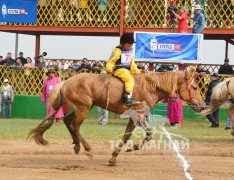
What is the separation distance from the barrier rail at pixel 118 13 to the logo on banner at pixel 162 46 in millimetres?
1967

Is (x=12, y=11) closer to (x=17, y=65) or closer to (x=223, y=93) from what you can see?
(x=17, y=65)

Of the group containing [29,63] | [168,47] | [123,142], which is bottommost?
[123,142]

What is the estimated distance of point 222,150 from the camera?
1666cm

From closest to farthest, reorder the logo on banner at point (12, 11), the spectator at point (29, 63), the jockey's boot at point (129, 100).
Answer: the jockey's boot at point (129, 100) < the spectator at point (29, 63) < the logo on banner at point (12, 11)

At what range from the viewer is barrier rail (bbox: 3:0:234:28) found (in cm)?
2773

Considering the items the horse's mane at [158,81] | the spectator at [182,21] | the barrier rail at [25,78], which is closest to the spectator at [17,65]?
the barrier rail at [25,78]

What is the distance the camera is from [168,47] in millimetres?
26234

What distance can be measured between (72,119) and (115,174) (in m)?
2.23

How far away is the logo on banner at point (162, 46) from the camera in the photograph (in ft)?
85.8

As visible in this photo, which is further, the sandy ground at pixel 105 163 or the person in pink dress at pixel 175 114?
the person in pink dress at pixel 175 114

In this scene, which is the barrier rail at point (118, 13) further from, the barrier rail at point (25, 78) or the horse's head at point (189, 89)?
the horse's head at point (189, 89)

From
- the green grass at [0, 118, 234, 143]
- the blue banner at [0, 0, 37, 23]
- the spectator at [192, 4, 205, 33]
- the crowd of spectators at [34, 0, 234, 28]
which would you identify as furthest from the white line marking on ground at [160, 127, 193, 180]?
the blue banner at [0, 0, 37, 23]

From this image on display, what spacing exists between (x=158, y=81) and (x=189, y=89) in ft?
2.35

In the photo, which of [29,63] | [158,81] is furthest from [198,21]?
[158,81]
